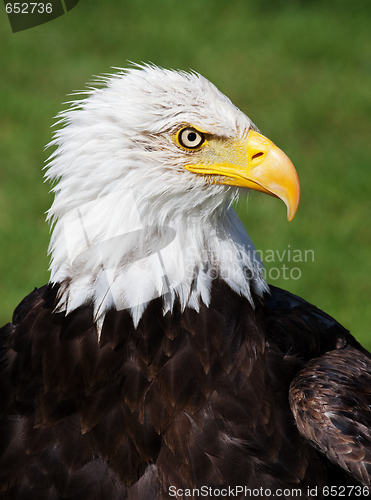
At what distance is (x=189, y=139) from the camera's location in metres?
3.06

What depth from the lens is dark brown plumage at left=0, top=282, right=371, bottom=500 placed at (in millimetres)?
2992

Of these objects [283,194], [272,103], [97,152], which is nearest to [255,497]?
[283,194]

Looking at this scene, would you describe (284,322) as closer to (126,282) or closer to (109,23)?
(126,282)

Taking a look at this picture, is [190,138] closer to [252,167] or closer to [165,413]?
[252,167]

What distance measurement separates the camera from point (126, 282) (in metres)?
3.00

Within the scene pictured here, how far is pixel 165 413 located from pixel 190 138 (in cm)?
130

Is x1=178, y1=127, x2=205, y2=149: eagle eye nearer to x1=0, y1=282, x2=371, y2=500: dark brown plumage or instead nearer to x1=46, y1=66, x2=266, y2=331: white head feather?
x1=46, y1=66, x2=266, y2=331: white head feather

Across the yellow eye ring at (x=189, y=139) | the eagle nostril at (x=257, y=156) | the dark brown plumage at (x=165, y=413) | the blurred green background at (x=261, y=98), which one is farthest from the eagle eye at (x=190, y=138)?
the blurred green background at (x=261, y=98)

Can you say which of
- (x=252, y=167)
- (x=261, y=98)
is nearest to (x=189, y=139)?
(x=252, y=167)

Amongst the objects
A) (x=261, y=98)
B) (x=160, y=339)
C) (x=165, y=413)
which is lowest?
(x=165, y=413)
